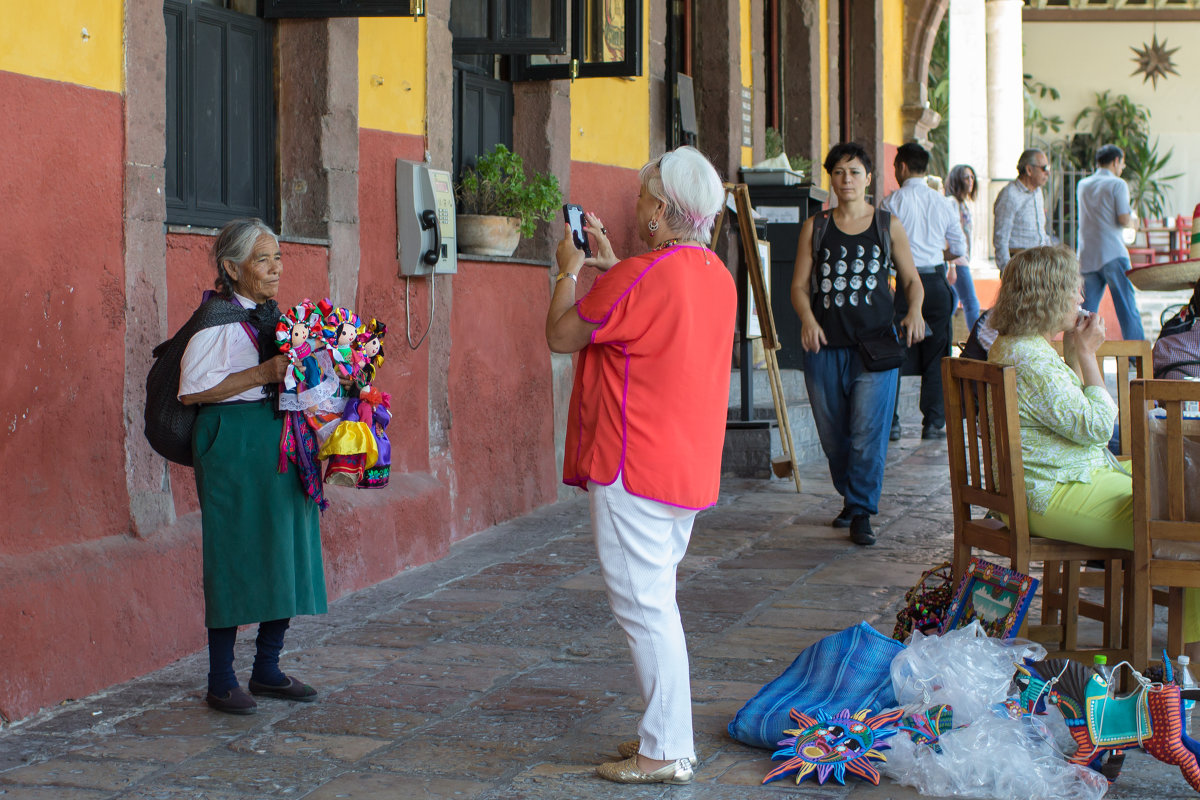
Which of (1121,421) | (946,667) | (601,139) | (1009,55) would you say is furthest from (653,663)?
(1009,55)

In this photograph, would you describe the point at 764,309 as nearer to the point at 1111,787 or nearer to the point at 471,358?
the point at 471,358

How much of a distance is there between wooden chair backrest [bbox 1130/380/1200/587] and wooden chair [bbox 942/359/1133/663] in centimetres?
25

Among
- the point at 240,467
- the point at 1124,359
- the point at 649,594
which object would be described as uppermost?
the point at 1124,359

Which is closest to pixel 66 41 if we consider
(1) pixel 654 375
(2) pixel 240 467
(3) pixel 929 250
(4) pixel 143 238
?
(4) pixel 143 238

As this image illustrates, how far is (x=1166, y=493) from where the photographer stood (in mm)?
3758

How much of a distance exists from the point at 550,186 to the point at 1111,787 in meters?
4.60

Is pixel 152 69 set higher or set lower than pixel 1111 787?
higher

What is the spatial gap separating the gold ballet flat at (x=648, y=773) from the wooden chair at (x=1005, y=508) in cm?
124

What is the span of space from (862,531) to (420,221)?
8.10ft

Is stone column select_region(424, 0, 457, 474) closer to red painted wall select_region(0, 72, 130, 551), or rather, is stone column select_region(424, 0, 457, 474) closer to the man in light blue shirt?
red painted wall select_region(0, 72, 130, 551)

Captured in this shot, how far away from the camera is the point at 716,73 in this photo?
1038cm

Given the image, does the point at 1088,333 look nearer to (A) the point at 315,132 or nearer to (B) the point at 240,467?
(B) the point at 240,467

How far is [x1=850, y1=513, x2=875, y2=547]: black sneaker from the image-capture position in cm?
643

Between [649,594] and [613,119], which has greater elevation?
[613,119]
